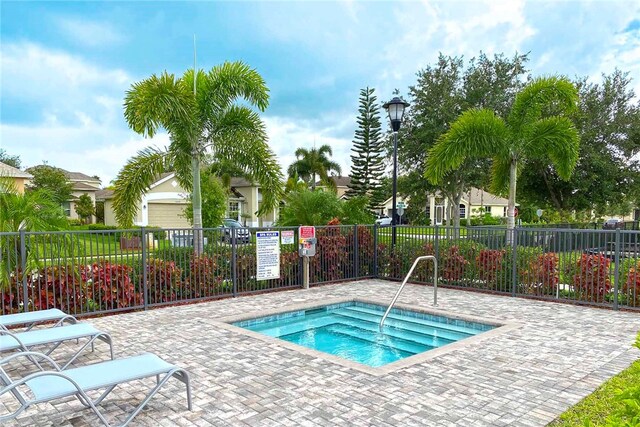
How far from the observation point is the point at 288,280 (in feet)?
34.4

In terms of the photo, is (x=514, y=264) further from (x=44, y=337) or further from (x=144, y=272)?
(x=44, y=337)

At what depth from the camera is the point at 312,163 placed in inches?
1668

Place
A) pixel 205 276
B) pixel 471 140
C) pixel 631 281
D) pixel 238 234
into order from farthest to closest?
1. pixel 471 140
2. pixel 238 234
3. pixel 205 276
4. pixel 631 281

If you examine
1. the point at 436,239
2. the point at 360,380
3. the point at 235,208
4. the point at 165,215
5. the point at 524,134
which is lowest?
the point at 360,380

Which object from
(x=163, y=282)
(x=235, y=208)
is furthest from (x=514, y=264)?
(x=235, y=208)

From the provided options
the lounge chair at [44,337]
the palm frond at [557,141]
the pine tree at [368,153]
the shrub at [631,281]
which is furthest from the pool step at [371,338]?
the pine tree at [368,153]

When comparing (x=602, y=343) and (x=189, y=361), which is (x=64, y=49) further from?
(x=602, y=343)

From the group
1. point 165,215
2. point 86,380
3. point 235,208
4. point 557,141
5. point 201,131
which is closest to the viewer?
point 86,380

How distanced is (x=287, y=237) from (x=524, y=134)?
672 centimetres

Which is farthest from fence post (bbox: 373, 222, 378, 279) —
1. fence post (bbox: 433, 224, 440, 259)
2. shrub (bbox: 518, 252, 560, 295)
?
shrub (bbox: 518, 252, 560, 295)

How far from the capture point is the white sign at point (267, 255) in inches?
384

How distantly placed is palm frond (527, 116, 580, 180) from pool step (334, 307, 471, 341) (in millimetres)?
6714

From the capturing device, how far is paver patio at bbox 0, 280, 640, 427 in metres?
3.83

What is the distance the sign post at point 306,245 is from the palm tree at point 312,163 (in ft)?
104
